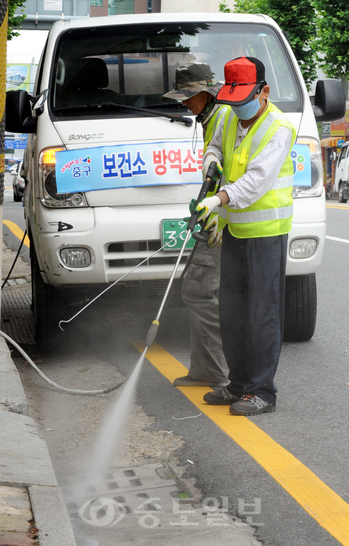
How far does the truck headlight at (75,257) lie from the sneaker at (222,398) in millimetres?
1239

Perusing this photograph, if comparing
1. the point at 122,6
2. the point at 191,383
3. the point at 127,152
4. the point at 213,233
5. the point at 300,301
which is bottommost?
the point at 191,383

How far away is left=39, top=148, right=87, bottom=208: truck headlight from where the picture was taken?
4.89 m

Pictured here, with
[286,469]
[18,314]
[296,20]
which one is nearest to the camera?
[286,469]

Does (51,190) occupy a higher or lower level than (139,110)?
lower

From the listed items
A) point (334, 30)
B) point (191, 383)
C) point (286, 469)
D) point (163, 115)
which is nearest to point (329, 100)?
point (163, 115)

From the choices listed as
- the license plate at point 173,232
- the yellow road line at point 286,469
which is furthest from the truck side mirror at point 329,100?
the yellow road line at point 286,469

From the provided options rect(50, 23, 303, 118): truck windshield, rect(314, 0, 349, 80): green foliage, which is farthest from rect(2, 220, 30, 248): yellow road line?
rect(314, 0, 349, 80): green foliage

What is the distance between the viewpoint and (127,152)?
16.0 ft

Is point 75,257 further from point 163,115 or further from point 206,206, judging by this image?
point 206,206

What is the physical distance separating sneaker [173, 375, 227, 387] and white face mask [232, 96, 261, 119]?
5.31ft

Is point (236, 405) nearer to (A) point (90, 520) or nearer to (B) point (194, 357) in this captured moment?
(B) point (194, 357)

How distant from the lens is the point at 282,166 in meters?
3.97

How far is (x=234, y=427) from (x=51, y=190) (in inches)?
76.1

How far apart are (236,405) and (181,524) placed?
1.27m
